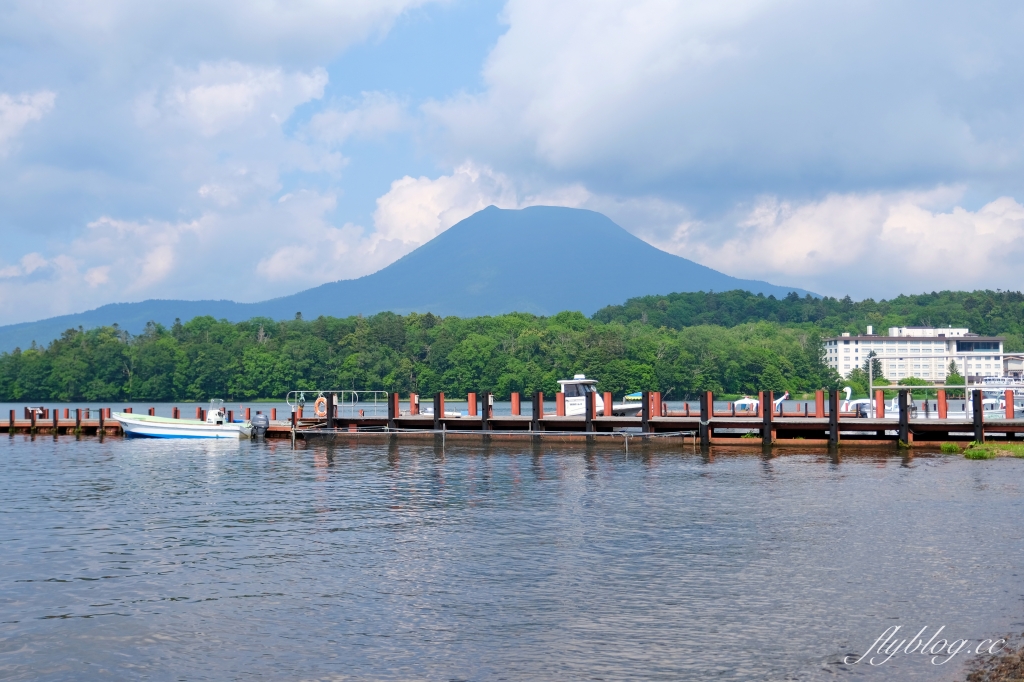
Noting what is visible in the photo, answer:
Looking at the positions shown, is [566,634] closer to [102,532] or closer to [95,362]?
[102,532]

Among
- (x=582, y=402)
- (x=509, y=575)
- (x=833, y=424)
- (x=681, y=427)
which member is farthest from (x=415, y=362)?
(x=509, y=575)

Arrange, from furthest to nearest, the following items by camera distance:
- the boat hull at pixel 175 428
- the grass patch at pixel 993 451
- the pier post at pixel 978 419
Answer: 1. the boat hull at pixel 175 428
2. the pier post at pixel 978 419
3. the grass patch at pixel 993 451

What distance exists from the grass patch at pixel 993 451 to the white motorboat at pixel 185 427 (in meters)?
40.3

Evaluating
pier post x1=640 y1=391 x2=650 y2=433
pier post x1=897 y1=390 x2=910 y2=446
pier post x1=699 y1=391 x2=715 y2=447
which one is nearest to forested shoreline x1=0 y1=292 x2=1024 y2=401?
pier post x1=640 y1=391 x2=650 y2=433

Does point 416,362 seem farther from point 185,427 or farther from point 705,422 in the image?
point 705,422

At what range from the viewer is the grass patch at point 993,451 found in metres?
40.8

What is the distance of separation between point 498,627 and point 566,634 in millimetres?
1241

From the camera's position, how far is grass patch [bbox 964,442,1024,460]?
40812mm

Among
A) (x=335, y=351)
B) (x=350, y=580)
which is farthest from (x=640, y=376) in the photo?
(x=350, y=580)

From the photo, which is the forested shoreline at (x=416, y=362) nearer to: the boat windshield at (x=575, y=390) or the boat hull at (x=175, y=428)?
the boat windshield at (x=575, y=390)

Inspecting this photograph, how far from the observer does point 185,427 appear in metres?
63.3

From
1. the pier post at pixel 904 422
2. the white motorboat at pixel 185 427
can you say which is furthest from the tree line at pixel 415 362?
the pier post at pixel 904 422

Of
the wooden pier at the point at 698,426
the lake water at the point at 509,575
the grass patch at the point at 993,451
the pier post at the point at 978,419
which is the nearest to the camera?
the lake water at the point at 509,575

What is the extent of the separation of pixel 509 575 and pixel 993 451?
1147 inches
